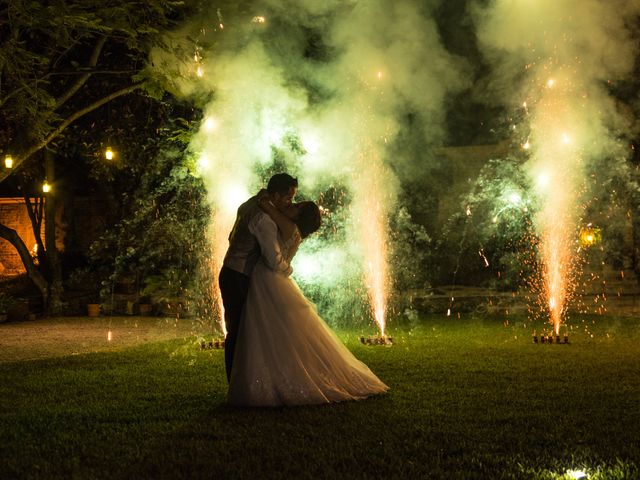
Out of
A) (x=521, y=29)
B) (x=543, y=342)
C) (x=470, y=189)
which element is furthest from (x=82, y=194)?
(x=543, y=342)

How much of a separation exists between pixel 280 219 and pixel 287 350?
48.0 inches

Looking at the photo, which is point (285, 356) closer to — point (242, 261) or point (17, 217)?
point (242, 261)

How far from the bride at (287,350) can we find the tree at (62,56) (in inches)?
175

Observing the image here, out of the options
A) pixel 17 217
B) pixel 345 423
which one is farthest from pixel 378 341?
pixel 17 217

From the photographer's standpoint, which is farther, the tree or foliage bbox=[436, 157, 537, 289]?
foliage bbox=[436, 157, 537, 289]

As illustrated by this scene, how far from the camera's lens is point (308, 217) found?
7059 millimetres

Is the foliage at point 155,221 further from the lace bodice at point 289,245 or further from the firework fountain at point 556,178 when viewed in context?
the lace bodice at point 289,245

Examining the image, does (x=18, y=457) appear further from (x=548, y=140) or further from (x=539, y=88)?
(x=548, y=140)

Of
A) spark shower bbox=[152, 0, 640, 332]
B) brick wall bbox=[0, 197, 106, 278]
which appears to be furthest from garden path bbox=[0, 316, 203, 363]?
brick wall bbox=[0, 197, 106, 278]

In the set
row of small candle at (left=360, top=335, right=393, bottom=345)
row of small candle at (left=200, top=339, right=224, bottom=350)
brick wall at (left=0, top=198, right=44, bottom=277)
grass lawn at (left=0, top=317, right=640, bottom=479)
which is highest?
brick wall at (left=0, top=198, right=44, bottom=277)

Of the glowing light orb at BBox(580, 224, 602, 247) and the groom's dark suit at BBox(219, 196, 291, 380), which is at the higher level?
the glowing light orb at BBox(580, 224, 602, 247)

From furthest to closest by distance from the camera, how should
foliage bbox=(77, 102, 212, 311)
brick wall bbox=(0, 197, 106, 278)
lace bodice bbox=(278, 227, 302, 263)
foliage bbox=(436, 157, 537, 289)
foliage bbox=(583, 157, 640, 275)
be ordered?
brick wall bbox=(0, 197, 106, 278) → foliage bbox=(436, 157, 537, 289) → foliage bbox=(583, 157, 640, 275) → foliage bbox=(77, 102, 212, 311) → lace bodice bbox=(278, 227, 302, 263)

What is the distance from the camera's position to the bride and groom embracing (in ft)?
21.2

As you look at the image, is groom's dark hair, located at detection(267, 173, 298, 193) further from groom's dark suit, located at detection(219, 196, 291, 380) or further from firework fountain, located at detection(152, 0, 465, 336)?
firework fountain, located at detection(152, 0, 465, 336)
